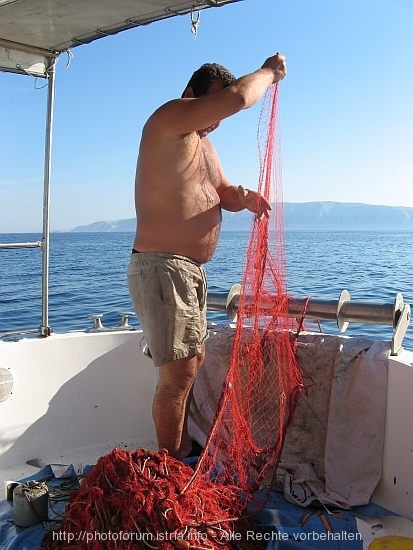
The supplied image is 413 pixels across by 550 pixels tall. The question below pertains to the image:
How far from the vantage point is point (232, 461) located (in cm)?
273

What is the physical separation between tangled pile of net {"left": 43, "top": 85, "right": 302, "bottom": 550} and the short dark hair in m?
0.30

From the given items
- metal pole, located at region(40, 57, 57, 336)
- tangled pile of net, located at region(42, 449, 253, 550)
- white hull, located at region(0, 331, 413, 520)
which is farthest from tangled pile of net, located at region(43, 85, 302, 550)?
metal pole, located at region(40, 57, 57, 336)

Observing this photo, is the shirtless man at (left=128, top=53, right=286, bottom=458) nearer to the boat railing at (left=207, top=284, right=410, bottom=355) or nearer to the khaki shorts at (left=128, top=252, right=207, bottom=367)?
the khaki shorts at (left=128, top=252, right=207, bottom=367)

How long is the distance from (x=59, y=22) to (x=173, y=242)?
55.4 inches

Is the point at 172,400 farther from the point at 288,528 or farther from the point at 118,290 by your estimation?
the point at 118,290

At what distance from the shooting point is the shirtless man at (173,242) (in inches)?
99.0

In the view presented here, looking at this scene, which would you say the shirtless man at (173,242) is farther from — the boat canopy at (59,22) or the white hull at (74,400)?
the white hull at (74,400)

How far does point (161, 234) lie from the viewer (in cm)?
261

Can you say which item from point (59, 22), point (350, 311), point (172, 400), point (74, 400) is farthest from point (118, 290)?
point (172, 400)

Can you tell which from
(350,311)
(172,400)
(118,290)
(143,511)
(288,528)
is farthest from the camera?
(118,290)

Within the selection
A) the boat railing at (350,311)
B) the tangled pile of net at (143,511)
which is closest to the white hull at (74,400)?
the boat railing at (350,311)

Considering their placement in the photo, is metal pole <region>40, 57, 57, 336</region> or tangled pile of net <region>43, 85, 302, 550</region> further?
metal pole <region>40, 57, 57, 336</region>

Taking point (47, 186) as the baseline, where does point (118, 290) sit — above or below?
below

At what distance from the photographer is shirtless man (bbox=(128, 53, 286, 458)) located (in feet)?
8.25
